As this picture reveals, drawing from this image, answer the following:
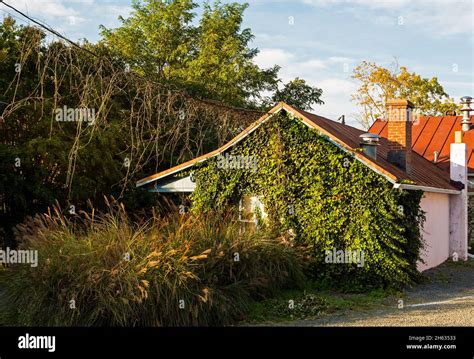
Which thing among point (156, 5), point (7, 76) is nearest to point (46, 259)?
point (7, 76)

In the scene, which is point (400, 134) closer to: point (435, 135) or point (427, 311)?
point (427, 311)

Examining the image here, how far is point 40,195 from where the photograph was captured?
1731 cm

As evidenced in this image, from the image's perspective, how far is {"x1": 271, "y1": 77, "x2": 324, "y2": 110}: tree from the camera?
118 ft

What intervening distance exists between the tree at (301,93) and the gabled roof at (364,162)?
14.5 metres

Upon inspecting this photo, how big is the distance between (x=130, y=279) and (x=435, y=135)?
20.4 metres

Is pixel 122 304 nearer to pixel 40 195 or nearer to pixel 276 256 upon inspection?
pixel 276 256

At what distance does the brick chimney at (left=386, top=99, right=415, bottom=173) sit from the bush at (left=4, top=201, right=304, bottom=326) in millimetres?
7614

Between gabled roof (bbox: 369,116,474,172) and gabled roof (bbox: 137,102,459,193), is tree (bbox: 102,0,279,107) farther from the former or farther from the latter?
gabled roof (bbox: 137,102,459,193)

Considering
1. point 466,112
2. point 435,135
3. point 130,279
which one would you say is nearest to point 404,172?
point 130,279

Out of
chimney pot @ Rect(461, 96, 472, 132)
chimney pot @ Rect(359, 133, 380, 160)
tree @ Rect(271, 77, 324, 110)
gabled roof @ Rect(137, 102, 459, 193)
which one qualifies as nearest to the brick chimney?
gabled roof @ Rect(137, 102, 459, 193)

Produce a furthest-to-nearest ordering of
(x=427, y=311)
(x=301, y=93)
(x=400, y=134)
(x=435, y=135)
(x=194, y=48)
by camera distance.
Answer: (x=194, y=48), (x=301, y=93), (x=435, y=135), (x=400, y=134), (x=427, y=311)

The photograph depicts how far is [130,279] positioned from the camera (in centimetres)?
988

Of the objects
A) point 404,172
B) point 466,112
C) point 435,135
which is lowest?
point 404,172

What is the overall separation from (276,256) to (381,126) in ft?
55.7
